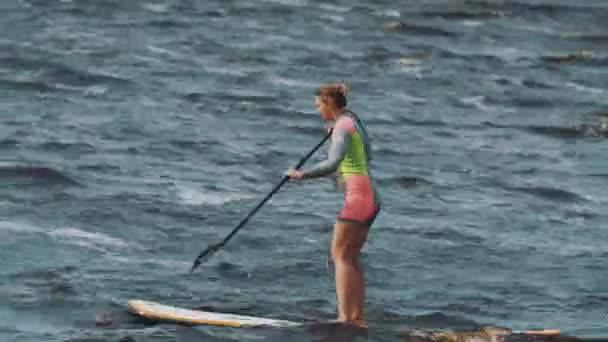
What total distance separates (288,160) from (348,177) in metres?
11.5

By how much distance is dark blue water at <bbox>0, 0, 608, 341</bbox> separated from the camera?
19125 mm

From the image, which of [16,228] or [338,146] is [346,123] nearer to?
[338,146]

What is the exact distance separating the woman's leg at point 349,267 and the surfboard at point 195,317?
0.69 meters

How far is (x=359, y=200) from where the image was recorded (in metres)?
15.9

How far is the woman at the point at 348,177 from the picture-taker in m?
15.7

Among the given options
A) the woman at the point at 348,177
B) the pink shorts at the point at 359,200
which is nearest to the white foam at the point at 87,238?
the woman at the point at 348,177

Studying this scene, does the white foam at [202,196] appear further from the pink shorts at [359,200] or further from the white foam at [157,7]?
the white foam at [157,7]

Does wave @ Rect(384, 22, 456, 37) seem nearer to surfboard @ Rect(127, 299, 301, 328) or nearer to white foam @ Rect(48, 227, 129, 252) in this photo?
white foam @ Rect(48, 227, 129, 252)

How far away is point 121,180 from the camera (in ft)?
82.1

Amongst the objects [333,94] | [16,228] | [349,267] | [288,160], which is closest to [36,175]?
[16,228]

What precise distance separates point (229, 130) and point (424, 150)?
11.7ft

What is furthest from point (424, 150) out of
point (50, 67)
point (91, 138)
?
point (50, 67)

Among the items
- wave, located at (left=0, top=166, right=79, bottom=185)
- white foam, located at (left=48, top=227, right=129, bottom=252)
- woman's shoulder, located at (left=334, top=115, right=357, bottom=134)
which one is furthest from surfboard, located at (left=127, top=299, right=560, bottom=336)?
wave, located at (left=0, top=166, right=79, bottom=185)

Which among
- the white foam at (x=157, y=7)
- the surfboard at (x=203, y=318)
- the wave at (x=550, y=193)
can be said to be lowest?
the wave at (x=550, y=193)
